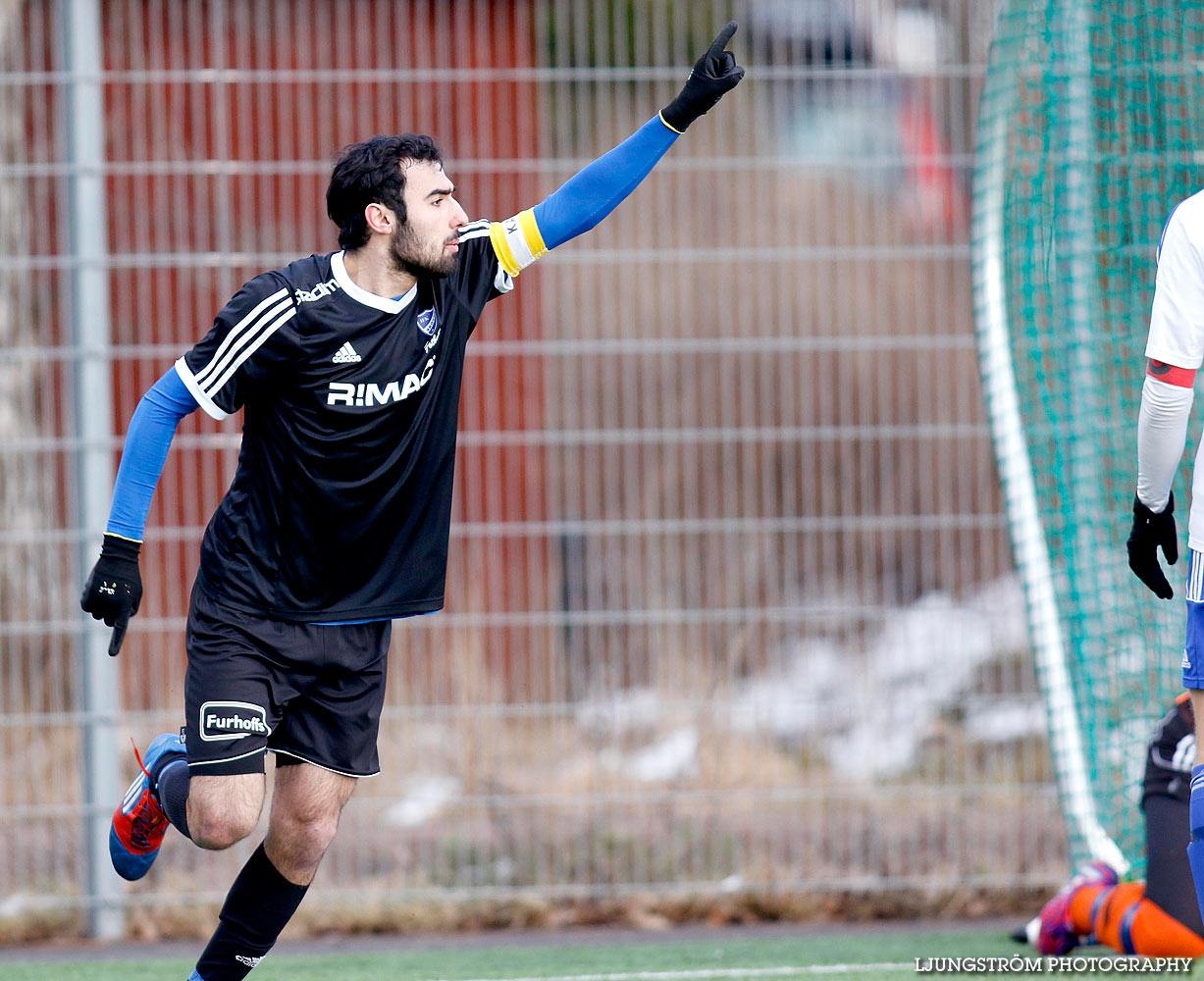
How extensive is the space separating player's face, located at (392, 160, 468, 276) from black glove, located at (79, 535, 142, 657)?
2.88ft

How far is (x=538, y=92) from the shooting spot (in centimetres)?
551

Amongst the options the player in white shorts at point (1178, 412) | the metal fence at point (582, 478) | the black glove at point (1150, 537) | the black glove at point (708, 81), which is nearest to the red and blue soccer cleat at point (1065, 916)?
the metal fence at point (582, 478)

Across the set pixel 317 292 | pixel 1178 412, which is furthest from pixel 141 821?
pixel 1178 412

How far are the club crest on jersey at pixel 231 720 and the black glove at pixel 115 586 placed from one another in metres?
0.25

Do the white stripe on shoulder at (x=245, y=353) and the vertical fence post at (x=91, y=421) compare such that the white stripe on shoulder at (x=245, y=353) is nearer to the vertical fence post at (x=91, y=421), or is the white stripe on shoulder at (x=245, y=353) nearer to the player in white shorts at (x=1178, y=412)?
the player in white shorts at (x=1178, y=412)

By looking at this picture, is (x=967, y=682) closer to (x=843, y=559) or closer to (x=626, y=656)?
(x=843, y=559)

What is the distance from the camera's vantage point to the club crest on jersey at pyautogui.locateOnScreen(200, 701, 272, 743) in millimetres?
3543

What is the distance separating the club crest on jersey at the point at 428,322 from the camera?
369 cm

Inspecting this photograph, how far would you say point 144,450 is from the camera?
360cm

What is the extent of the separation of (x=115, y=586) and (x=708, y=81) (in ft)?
5.55

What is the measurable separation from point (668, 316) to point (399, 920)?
2.23m

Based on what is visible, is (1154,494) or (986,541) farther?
(986,541)

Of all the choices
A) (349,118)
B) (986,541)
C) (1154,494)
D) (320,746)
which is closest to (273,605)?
(320,746)

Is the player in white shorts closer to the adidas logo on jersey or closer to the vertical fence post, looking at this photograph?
the adidas logo on jersey
